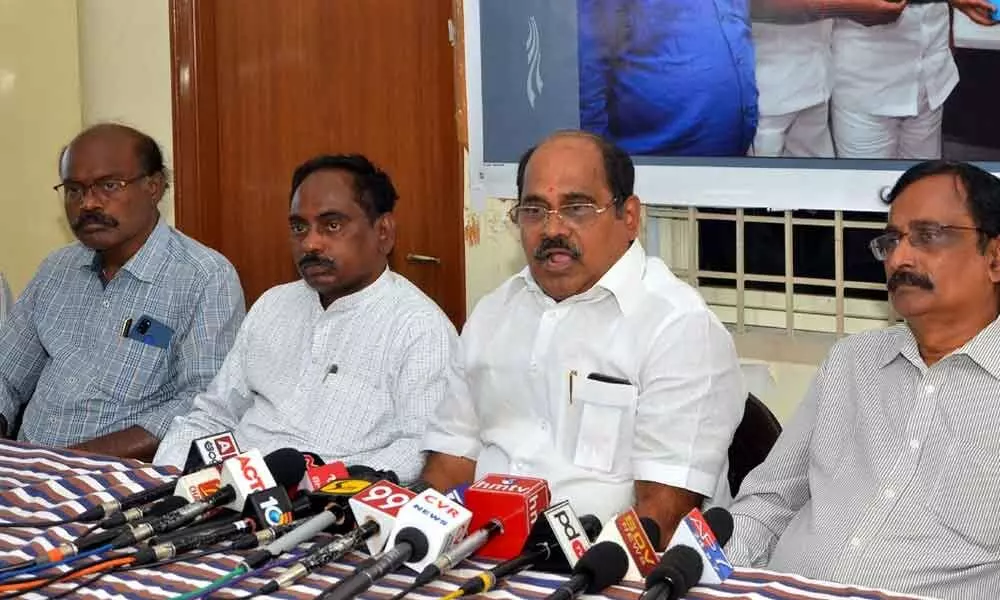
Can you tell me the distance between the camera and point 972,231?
88.7 inches

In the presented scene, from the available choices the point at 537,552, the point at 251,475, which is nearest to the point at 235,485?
the point at 251,475

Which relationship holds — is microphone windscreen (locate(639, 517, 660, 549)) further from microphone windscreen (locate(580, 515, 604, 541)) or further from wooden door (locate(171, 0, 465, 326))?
wooden door (locate(171, 0, 465, 326))

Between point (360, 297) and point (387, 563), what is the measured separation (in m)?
1.55

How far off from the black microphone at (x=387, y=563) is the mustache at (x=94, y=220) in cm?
214

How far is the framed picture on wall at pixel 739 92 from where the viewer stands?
3037 mm

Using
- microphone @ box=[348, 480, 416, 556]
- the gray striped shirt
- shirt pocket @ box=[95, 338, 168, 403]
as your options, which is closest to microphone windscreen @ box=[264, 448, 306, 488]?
microphone @ box=[348, 480, 416, 556]

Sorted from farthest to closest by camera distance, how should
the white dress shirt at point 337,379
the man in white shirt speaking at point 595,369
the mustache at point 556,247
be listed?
the white dress shirt at point 337,379, the mustache at point 556,247, the man in white shirt speaking at point 595,369

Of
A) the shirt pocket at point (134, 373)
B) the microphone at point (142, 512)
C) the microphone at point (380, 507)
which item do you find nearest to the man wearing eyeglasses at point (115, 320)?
the shirt pocket at point (134, 373)

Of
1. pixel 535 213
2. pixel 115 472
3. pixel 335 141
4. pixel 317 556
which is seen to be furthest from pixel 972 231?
pixel 335 141

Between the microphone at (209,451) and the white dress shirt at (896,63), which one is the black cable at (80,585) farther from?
the white dress shirt at (896,63)

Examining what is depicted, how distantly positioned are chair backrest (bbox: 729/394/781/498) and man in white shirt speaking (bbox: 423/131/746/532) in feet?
0.23

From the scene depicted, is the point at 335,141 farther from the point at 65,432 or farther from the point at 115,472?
the point at 115,472

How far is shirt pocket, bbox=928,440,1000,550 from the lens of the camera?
2143 mm

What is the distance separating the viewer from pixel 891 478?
2.23 meters
